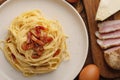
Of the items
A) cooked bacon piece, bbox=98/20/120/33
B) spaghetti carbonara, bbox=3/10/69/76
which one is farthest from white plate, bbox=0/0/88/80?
cooked bacon piece, bbox=98/20/120/33

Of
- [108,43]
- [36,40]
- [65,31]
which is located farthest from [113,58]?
[36,40]

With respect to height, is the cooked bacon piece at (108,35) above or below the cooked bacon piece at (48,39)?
below

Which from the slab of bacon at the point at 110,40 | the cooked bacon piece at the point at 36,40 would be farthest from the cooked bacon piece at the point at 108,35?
the cooked bacon piece at the point at 36,40

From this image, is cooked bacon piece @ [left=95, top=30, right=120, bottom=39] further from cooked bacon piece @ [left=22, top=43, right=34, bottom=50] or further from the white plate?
cooked bacon piece @ [left=22, top=43, right=34, bottom=50]

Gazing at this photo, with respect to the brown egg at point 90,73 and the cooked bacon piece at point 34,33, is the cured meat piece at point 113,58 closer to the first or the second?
the brown egg at point 90,73

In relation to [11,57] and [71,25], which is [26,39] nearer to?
[11,57]

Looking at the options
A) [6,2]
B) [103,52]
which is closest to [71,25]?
[103,52]
